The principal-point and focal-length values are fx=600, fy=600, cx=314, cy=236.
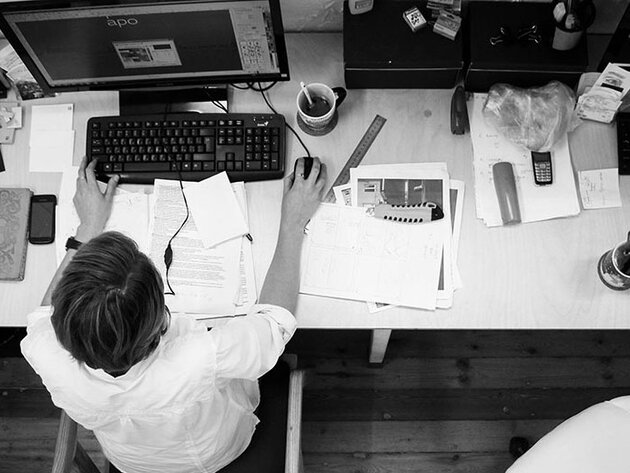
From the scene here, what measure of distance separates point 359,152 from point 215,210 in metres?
0.35

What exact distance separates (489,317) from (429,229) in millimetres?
219

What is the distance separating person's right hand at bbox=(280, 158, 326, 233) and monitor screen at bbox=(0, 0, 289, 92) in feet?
0.74

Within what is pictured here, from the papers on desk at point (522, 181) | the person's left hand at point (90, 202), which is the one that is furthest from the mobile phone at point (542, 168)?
the person's left hand at point (90, 202)

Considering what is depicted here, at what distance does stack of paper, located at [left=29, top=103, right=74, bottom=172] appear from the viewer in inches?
54.1

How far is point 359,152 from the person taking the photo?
135cm

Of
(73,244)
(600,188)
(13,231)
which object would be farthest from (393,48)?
(13,231)

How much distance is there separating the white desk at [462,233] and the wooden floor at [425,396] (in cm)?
74

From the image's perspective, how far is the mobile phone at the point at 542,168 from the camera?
130 cm

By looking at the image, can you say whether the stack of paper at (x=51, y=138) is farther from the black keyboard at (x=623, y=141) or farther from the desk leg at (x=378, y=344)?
the black keyboard at (x=623, y=141)

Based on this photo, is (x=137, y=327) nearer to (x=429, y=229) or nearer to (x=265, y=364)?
(x=265, y=364)

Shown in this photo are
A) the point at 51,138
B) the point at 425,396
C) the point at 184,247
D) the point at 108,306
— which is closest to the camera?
the point at 108,306

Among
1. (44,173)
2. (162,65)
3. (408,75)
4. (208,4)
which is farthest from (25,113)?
(408,75)

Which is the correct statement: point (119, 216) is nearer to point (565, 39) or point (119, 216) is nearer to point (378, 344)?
point (378, 344)

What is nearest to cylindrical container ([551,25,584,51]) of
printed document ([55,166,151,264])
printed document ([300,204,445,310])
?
printed document ([300,204,445,310])
